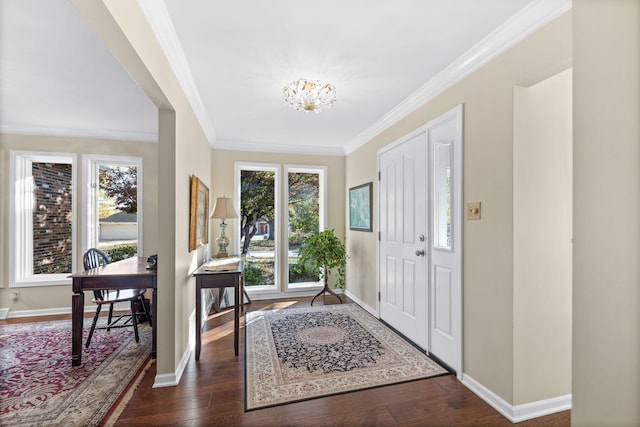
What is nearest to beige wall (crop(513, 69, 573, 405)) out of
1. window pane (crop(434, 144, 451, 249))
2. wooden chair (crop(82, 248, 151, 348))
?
window pane (crop(434, 144, 451, 249))

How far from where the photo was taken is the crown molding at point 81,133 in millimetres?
3619

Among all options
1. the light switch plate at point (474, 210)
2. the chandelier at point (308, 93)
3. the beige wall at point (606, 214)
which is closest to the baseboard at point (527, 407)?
the light switch plate at point (474, 210)

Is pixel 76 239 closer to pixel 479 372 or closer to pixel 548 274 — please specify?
pixel 479 372

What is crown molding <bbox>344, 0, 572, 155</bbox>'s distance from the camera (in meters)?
1.60

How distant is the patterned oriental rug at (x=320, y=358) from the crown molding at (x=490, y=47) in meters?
2.33

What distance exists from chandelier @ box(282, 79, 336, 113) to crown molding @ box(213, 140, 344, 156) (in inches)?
70.7

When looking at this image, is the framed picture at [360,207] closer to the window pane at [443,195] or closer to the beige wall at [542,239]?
the window pane at [443,195]

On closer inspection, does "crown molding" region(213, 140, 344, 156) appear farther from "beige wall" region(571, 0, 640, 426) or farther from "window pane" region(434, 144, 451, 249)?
"beige wall" region(571, 0, 640, 426)

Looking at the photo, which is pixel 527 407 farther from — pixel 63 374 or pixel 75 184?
pixel 75 184

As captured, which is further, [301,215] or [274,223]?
[301,215]

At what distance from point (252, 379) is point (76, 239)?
127 inches

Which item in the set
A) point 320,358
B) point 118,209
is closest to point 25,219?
point 118,209

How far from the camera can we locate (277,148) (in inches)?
177

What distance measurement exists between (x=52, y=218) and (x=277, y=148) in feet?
10.3
